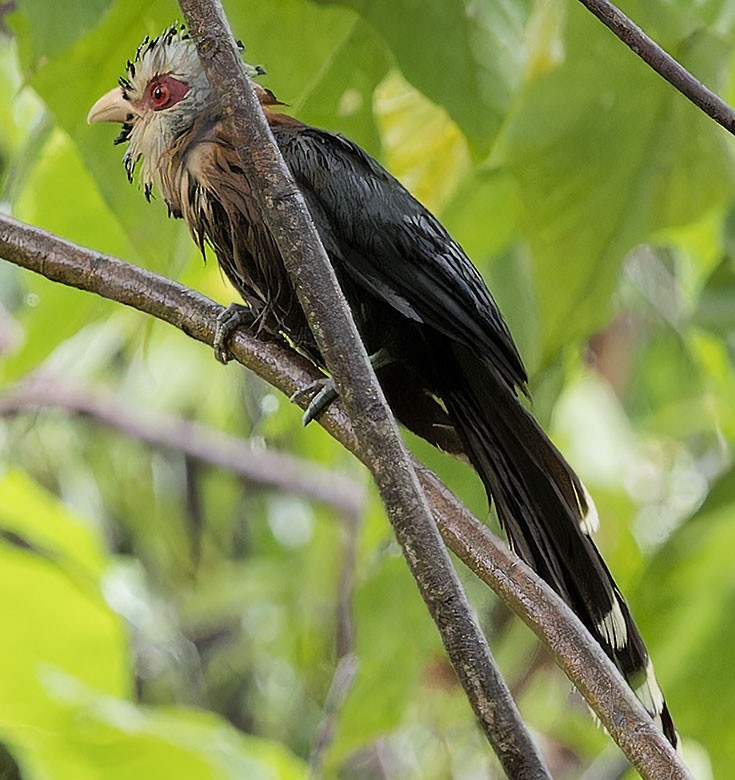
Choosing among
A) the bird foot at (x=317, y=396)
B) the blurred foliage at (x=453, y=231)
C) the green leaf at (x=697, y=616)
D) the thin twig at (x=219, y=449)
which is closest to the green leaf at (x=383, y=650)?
the blurred foliage at (x=453, y=231)

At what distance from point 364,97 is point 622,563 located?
1.47 ft

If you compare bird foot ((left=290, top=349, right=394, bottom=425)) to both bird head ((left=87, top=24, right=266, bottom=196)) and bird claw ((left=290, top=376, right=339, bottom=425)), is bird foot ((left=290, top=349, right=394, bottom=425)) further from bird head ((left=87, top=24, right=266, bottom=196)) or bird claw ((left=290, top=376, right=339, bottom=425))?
bird head ((left=87, top=24, right=266, bottom=196))

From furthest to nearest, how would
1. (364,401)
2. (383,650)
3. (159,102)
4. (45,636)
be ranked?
1. (45,636)
2. (383,650)
3. (159,102)
4. (364,401)

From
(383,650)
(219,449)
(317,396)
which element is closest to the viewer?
(317,396)

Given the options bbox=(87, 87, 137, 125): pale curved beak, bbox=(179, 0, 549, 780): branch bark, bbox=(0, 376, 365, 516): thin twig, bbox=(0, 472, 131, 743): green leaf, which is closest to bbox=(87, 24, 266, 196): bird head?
bbox=(87, 87, 137, 125): pale curved beak

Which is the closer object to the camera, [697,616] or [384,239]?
[384,239]

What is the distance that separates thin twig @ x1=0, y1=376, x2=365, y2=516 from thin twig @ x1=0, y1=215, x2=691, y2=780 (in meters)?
1.22

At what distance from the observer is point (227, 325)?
1.96ft

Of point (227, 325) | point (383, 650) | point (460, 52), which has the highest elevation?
point (460, 52)

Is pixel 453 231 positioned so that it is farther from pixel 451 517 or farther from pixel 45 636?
pixel 45 636

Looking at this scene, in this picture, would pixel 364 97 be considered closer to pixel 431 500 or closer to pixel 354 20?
pixel 354 20

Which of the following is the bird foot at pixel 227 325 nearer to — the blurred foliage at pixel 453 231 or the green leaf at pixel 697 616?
the blurred foliage at pixel 453 231

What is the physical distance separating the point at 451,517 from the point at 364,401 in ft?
0.33

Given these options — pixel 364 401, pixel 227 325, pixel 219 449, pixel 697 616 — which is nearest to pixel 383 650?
pixel 697 616
